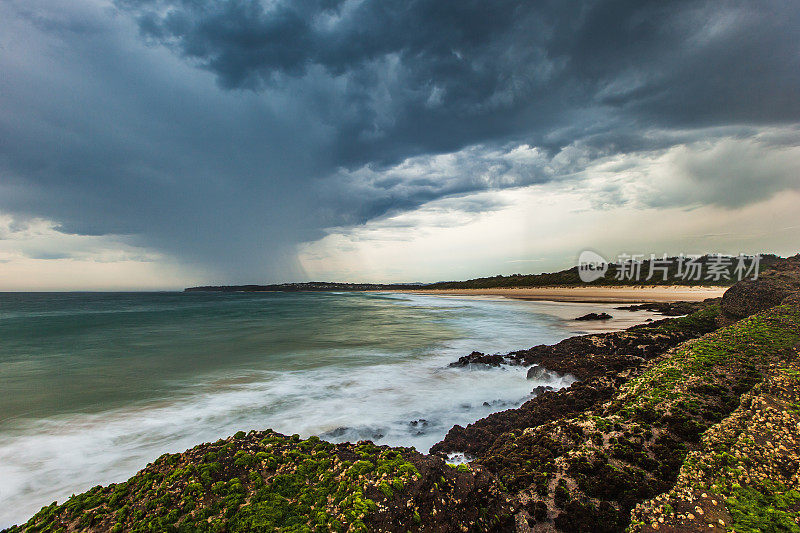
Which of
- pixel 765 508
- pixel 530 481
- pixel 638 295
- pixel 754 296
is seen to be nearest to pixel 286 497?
pixel 530 481

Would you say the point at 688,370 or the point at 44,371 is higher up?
the point at 688,370

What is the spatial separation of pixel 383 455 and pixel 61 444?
7.71 metres

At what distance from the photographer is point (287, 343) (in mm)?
18672

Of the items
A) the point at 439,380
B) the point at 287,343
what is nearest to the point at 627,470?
the point at 439,380

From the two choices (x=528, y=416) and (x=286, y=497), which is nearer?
(x=286, y=497)

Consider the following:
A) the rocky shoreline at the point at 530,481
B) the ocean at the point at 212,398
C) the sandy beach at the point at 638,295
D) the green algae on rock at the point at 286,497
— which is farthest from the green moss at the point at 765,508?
the sandy beach at the point at 638,295

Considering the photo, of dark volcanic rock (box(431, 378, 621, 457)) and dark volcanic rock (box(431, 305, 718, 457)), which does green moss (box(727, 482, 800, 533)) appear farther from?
dark volcanic rock (box(431, 378, 621, 457))

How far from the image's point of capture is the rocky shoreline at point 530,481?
2738mm

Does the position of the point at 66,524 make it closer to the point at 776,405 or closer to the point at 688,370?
the point at 776,405

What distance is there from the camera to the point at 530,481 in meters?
3.24

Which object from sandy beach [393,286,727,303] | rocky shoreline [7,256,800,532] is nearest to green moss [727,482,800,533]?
rocky shoreline [7,256,800,532]

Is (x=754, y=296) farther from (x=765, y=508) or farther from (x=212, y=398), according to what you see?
(x=212, y=398)

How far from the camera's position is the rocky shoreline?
2738 mm

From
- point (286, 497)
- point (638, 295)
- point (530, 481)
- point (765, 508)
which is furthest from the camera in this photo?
point (638, 295)
